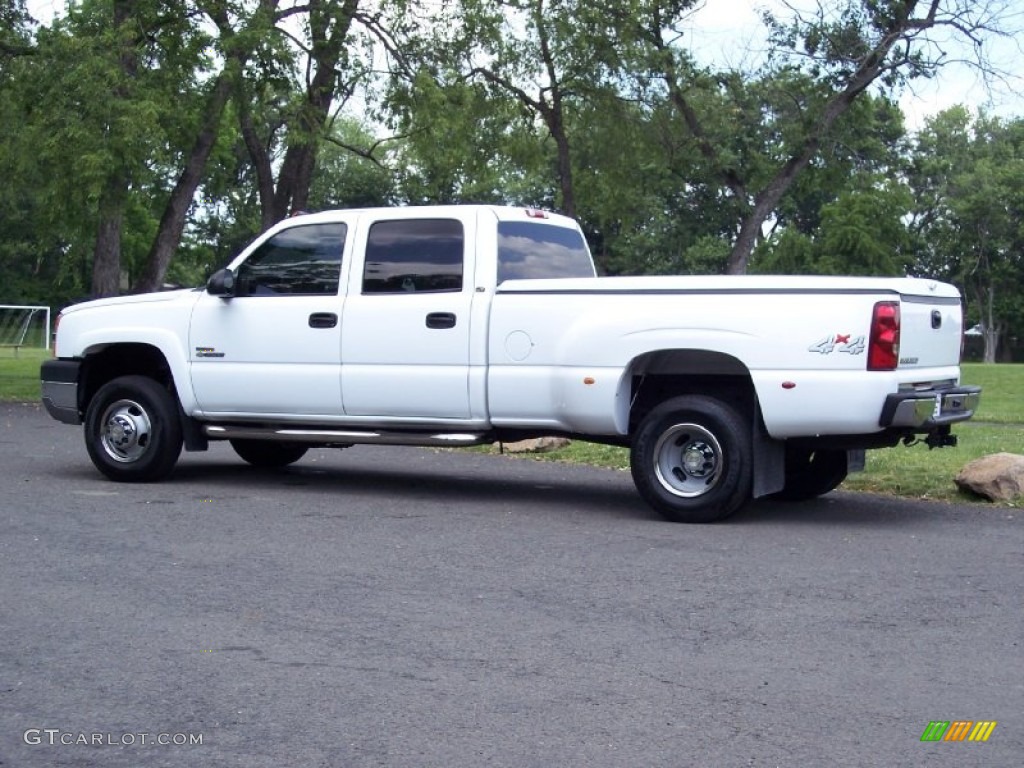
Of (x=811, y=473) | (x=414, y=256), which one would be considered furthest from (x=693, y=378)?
(x=414, y=256)

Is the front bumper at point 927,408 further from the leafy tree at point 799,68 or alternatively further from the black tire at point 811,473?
the leafy tree at point 799,68

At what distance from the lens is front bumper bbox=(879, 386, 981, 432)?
8852 mm

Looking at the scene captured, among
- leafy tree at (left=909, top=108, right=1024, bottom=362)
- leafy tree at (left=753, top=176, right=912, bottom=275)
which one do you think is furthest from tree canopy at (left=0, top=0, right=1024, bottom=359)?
leafy tree at (left=909, top=108, right=1024, bottom=362)

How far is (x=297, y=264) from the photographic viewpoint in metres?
11.0

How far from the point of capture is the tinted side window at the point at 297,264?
10828mm

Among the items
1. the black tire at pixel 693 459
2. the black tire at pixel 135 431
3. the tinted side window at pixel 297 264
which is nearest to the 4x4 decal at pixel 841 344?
the black tire at pixel 693 459

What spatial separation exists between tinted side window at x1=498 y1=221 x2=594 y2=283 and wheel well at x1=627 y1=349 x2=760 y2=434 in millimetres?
1290

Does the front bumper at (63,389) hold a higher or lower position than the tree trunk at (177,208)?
lower

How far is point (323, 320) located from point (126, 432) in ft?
6.58

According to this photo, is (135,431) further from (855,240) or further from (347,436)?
(855,240)

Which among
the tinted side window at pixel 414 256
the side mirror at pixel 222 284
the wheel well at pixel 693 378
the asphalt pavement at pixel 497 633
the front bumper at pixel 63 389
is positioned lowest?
the asphalt pavement at pixel 497 633

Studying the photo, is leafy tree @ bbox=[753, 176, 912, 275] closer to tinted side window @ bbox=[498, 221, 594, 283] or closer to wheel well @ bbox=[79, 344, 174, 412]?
tinted side window @ bbox=[498, 221, 594, 283]

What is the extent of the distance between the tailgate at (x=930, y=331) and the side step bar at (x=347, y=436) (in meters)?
2.99

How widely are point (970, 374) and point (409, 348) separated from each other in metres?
28.6
